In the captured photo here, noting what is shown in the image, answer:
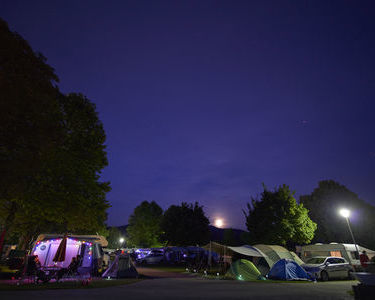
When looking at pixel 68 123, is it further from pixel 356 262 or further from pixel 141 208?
pixel 141 208

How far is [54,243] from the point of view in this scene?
60.4 feet

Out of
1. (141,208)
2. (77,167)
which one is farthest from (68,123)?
(141,208)

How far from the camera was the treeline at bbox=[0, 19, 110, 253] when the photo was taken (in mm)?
10852

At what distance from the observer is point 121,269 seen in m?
17.4

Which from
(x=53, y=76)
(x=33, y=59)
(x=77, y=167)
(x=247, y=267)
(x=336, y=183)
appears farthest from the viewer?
(x=336, y=183)

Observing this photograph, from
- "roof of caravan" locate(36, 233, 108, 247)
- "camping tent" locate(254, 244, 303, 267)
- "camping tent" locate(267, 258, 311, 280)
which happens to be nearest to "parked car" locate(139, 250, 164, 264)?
"roof of caravan" locate(36, 233, 108, 247)

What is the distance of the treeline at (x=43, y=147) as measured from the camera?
35.6 ft

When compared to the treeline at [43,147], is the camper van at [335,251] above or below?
below

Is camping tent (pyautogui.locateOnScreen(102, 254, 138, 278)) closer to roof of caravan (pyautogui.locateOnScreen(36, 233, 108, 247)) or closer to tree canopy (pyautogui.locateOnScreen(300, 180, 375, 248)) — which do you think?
roof of caravan (pyautogui.locateOnScreen(36, 233, 108, 247))

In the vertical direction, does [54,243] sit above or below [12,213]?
below

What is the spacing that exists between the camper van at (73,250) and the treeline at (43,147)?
3.73ft

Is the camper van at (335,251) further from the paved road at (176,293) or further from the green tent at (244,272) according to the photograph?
the paved road at (176,293)

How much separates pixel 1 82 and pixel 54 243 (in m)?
12.5

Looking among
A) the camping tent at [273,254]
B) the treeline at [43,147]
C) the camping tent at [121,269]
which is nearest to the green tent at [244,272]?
the camping tent at [273,254]
